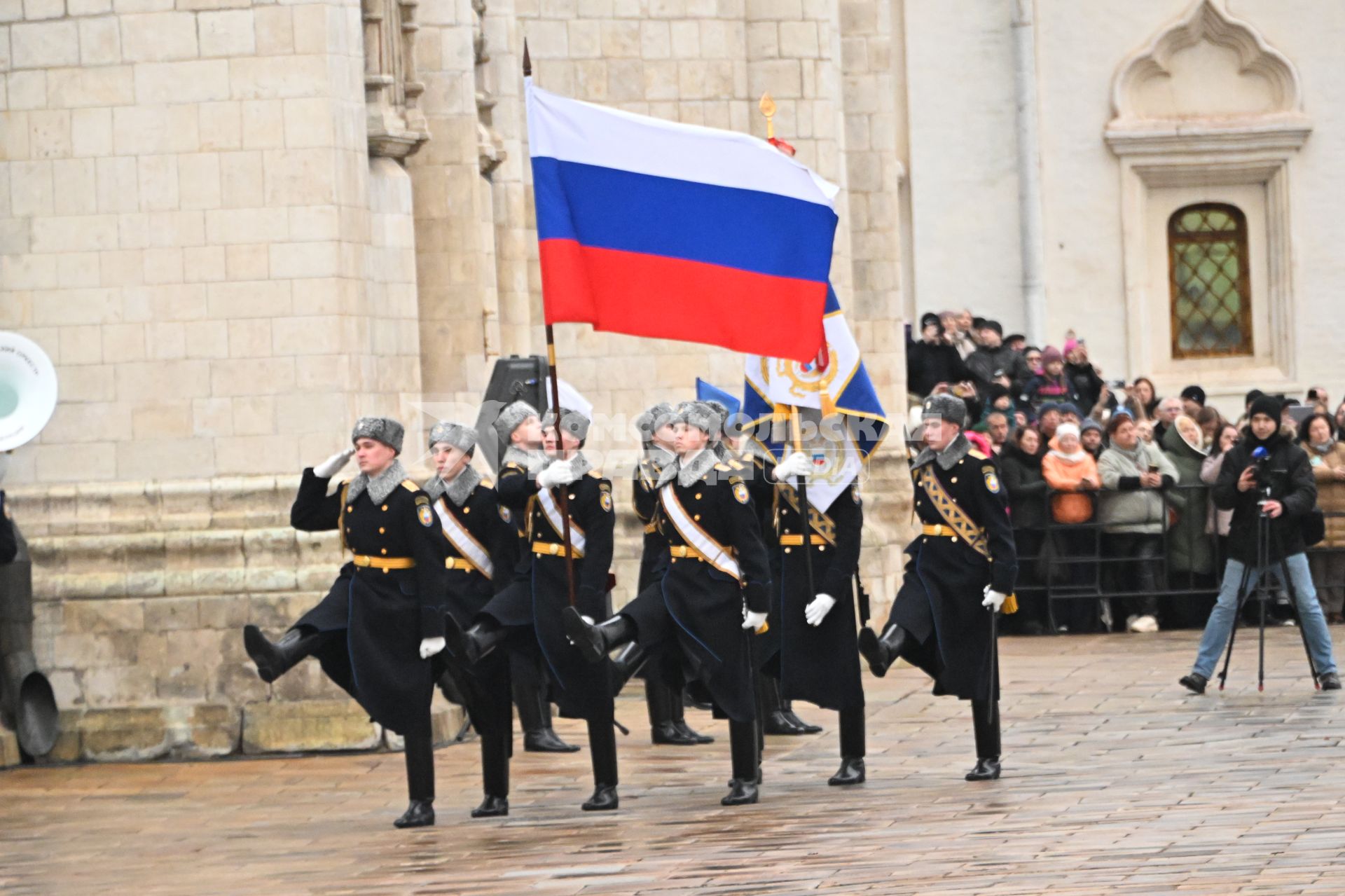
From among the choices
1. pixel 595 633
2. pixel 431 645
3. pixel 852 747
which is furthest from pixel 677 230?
pixel 852 747

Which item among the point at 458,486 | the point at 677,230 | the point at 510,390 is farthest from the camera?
the point at 510,390

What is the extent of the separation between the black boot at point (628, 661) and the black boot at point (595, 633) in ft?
0.14

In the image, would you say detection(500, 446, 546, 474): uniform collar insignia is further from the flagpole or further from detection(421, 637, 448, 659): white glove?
detection(421, 637, 448, 659): white glove

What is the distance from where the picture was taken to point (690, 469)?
11.1 metres

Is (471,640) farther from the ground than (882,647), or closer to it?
farther from the ground

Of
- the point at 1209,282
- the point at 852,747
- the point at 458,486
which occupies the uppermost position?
the point at 1209,282

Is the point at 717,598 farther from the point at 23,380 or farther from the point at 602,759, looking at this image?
the point at 23,380

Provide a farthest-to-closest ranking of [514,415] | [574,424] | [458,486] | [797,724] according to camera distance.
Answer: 1. [797,724]
2. [514,415]
3. [458,486]
4. [574,424]

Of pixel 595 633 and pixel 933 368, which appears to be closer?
pixel 595 633

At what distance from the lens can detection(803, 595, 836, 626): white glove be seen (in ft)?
37.7

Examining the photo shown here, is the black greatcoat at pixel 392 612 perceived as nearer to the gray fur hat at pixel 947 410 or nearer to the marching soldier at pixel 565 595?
the marching soldier at pixel 565 595

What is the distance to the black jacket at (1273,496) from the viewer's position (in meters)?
14.6

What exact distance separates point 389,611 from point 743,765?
5.26ft

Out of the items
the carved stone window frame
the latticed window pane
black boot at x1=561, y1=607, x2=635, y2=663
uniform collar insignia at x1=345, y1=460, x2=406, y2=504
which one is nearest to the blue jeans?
black boot at x1=561, y1=607, x2=635, y2=663
